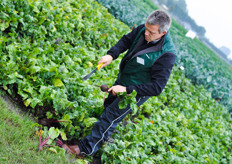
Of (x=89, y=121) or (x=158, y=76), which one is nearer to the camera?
(x=158, y=76)

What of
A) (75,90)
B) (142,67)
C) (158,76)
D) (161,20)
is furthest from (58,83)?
(161,20)

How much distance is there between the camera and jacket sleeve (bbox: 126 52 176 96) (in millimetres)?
2537

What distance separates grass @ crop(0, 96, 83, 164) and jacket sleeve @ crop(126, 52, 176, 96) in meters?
1.30

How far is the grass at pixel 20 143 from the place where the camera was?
2328mm

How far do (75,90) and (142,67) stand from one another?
136 cm

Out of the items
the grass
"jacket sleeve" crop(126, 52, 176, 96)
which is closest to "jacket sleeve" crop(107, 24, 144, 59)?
"jacket sleeve" crop(126, 52, 176, 96)

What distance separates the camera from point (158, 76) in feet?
8.41

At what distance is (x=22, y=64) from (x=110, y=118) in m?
1.66

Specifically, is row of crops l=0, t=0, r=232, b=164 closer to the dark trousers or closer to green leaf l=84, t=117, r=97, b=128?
green leaf l=84, t=117, r=97, b=128

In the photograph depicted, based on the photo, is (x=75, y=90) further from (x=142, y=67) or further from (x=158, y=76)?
(x=158, y=76)

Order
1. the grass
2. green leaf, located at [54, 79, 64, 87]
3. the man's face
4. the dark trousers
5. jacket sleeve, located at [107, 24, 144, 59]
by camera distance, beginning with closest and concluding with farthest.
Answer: the grass → the man's face → the dark trousers → jacket sleeve, located at [107, 24, 144, 59] → green leaf, located at [54, 79, 64, 87]

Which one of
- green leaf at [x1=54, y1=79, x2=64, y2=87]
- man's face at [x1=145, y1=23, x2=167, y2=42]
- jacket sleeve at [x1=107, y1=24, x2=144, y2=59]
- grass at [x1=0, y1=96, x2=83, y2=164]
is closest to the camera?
grass at [x1=0, y1=96, x2=83, y2=164]

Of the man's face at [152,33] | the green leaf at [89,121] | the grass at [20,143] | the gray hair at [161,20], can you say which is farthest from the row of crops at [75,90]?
the gray hair at [161,20]

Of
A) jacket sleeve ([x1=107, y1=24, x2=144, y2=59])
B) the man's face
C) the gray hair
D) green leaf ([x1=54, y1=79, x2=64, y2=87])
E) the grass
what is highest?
the gray hair
